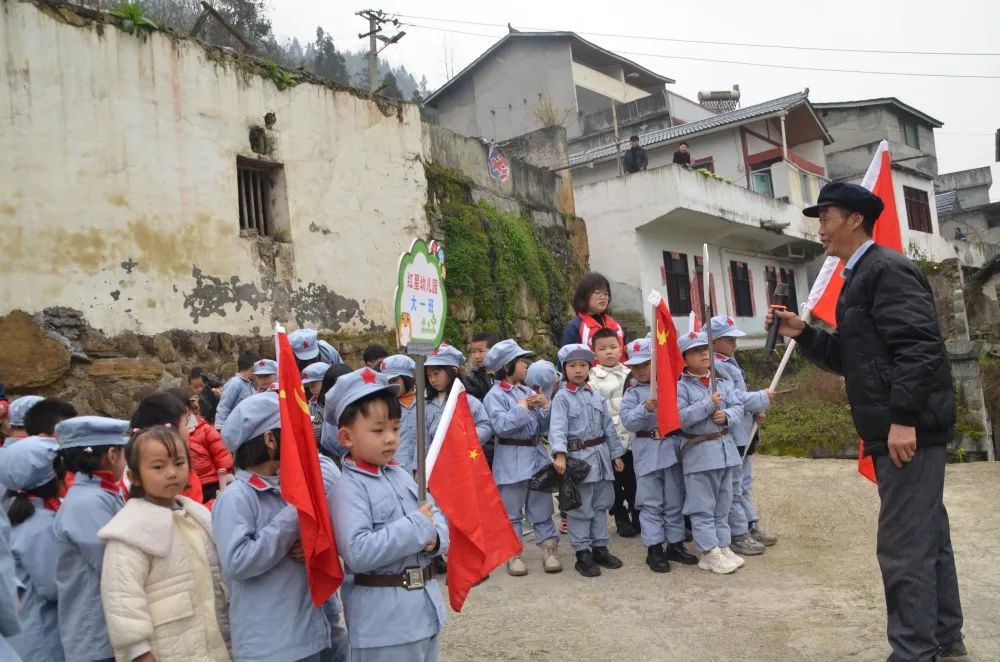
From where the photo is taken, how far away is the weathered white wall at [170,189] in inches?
284

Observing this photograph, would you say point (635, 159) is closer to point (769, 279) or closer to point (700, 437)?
point (769, 279)

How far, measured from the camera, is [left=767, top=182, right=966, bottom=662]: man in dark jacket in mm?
3023

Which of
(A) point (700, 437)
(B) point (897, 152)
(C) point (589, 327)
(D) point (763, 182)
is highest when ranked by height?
(B) point (897, 152)

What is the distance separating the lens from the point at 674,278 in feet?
59.3

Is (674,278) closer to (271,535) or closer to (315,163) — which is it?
(315,163)

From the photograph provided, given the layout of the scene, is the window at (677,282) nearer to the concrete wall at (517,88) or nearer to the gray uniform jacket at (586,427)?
the concrete wall at (517,88)

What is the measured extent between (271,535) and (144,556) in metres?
0.48

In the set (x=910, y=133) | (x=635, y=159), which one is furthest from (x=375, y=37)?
(x=910, y=133)

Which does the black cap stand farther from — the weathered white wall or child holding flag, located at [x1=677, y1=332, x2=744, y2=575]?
the weathered white wall

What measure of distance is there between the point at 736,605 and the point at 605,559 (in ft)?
4.04

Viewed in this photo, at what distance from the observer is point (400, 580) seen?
268 centimetres

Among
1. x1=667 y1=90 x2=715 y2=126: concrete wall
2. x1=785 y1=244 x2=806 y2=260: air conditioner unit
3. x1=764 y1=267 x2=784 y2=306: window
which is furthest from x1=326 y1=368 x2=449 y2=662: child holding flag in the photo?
x1=667 y1=90 x2=715 y2=126: concrete wall

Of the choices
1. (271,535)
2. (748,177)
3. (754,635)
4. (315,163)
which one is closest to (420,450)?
(271,535)

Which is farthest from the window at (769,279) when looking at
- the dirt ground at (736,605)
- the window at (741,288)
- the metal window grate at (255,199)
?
the metal window grate at (255,199)
